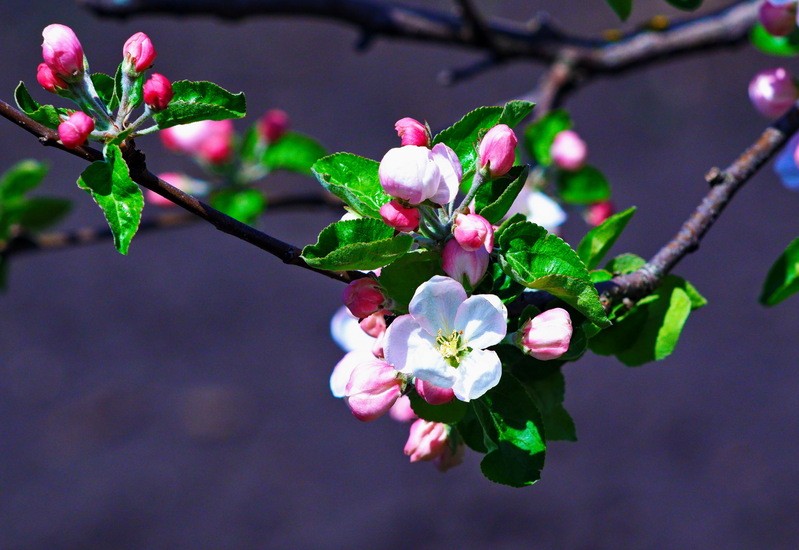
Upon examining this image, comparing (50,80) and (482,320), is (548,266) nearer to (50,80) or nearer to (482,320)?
(482,320)

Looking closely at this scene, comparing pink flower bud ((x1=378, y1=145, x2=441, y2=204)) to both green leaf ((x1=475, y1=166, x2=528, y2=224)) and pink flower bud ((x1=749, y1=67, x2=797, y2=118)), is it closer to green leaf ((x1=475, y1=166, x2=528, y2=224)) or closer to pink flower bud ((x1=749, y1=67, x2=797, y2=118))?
green leaf ((x1=475, y1=166, x2=528, y2=224))

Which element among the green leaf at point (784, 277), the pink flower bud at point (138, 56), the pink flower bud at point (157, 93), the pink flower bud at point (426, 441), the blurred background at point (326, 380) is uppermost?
the pink flower bud at point (138, 56)

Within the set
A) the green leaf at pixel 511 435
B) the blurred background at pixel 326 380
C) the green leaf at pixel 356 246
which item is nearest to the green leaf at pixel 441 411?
the green leaf at pixel 511 435

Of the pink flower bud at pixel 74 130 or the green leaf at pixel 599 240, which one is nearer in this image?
the pink flower bud at pixel 74 130

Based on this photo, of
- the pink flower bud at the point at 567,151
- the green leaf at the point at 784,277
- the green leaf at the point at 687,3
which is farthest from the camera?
the pink flower bud at the point at 567,151

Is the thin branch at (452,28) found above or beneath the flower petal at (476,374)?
above

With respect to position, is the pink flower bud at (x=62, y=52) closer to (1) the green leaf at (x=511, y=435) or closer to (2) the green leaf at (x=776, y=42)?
(1) the green leaf at (x=511, y=435)
